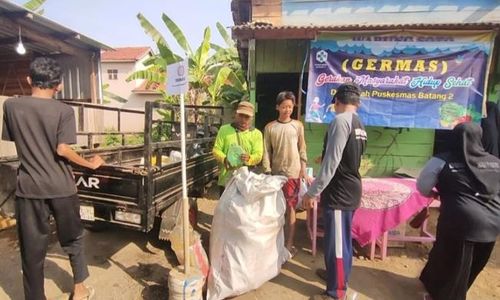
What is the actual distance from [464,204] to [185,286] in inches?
90.2

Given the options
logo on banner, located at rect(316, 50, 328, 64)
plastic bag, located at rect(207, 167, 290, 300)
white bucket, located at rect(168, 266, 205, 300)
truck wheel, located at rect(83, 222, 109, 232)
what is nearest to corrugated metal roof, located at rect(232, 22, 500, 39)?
logo on banner, located at rect(316, 50, 328, 64)

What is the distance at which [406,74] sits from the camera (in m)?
5.35

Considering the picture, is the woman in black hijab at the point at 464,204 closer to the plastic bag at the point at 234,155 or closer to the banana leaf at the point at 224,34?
the plastic bag at the point at 234,155

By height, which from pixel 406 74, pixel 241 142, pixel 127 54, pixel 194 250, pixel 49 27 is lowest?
pixel 194 250

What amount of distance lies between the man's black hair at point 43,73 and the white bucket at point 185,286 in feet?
5.91

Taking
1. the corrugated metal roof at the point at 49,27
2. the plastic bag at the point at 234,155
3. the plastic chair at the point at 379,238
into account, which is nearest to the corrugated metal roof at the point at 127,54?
the corrugated metal roof at the point at 49,27

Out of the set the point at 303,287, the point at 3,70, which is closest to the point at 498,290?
the point at 303,287

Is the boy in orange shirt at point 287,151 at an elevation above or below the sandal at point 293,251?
above

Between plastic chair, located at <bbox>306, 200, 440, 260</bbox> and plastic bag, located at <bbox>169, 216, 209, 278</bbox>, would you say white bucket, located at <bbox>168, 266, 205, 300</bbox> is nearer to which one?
plastic bag, located at <bbox>169, 216, 209, 278</bbox>

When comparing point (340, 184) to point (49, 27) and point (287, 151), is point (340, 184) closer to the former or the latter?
point (287, 151)

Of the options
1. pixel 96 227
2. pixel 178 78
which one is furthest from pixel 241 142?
A: pixel 96 227

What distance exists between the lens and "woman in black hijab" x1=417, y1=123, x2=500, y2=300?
2395 millimetres

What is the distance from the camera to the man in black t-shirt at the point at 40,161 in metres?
2.33

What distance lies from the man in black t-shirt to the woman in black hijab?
2.96 meters
